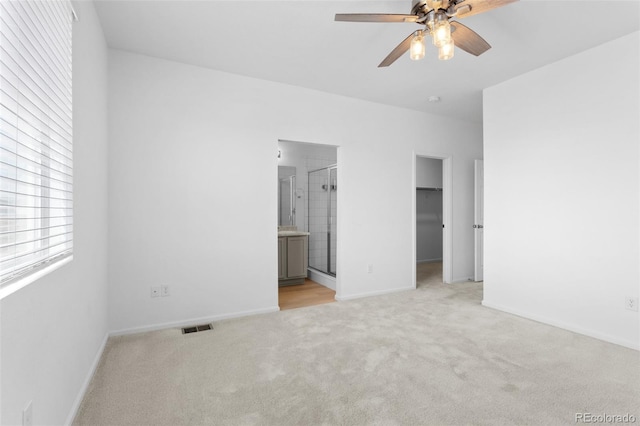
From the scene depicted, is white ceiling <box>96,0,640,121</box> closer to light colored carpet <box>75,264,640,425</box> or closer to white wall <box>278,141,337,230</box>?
white wall <box>278,141,337,230</box>

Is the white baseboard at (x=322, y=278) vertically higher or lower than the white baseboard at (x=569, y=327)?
higher

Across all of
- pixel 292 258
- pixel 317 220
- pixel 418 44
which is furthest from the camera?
pixel 317 220

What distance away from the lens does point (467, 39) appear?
7.15ft

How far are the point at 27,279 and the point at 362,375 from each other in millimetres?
1935

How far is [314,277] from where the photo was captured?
5.27 m

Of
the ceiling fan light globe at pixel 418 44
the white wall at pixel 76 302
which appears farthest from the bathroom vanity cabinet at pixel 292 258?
the ceiling fan light globe at pixel 418 44

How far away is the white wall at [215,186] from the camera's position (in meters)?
2.99

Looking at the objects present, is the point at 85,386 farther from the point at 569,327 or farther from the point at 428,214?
the point at 428,214

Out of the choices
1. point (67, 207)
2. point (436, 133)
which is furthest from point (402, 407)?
point (436, 133)

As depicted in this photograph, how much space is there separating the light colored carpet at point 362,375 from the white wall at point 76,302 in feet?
1.01

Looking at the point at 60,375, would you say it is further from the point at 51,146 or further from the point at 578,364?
the point at 578,364

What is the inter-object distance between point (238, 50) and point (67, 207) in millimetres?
2020

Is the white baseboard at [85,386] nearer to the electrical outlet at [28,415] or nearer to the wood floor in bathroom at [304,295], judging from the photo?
the electrical outlet at [28,415]

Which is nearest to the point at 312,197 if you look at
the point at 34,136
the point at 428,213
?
the point at 428,213
